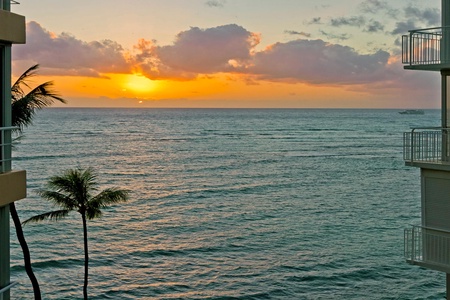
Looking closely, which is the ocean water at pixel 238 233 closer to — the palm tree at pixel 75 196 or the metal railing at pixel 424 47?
the palm tree at pixel 75 196

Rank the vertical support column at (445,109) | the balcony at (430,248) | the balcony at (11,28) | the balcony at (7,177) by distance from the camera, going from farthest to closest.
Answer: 1. the vertical support column at (445,109)
2. the balcony at (430,248)
3. the balcony at (11,28)
4. the balcony at (7,177)

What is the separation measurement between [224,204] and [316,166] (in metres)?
29.6

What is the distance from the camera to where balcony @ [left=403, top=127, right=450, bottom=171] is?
53.4 ft

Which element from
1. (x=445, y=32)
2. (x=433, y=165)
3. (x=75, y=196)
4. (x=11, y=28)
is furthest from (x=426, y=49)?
(x=75, y=196)

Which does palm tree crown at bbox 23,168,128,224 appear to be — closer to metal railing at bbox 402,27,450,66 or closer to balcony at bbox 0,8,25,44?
balcony at bbox 0,8,25,44

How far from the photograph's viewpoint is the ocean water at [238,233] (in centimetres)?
3042

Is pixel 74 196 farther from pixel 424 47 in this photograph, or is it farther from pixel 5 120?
pixel 424 47

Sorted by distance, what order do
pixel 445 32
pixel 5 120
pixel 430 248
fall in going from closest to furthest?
pixel 5 120 < pixel 445 32 < pixel 430 248

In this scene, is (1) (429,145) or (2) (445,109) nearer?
(2) (445,109)

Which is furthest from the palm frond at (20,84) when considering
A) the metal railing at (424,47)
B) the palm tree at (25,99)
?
the metal railing at (424,47)

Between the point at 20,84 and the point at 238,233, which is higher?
the point at 20,84

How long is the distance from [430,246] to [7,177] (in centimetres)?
1087

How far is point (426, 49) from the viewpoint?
1647 cm

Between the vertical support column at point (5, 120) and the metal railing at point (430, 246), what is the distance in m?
9.97
